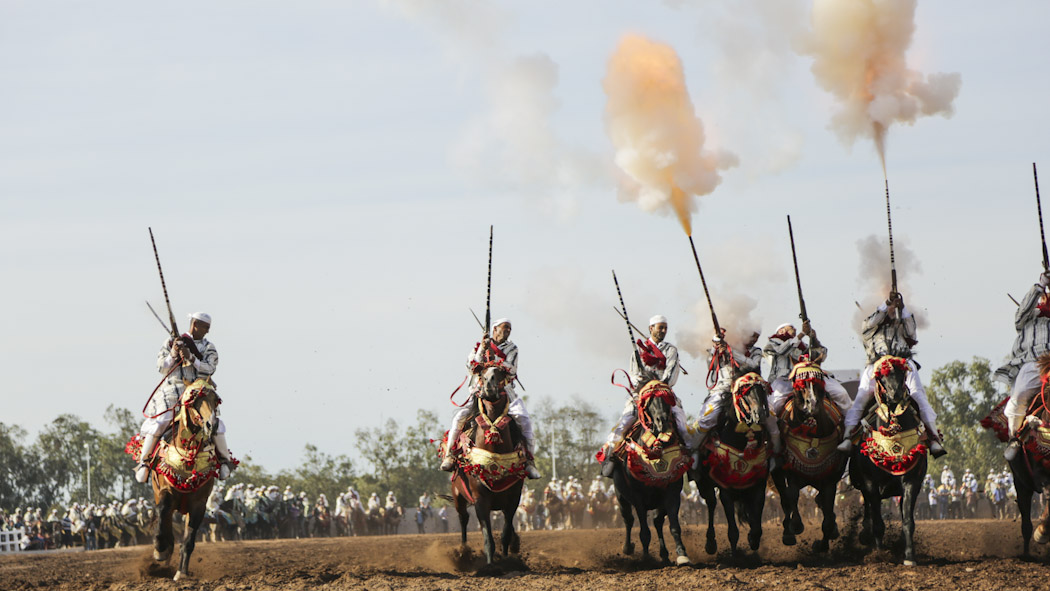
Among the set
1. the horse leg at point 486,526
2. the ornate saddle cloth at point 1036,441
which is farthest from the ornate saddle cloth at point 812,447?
the horse leg at point 486,526

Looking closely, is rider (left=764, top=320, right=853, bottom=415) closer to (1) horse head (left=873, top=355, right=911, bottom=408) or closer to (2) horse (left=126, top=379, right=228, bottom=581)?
(1) horse head (left=873, top=355, right=911, bottom=408)

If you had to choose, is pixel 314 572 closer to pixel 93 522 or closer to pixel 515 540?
pixel 515 540

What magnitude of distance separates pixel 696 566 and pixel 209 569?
22.3 feet

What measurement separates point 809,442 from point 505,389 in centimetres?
415

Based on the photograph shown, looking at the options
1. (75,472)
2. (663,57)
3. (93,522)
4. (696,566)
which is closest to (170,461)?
(696,566)

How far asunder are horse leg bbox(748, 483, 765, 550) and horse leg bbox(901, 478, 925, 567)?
1.97 metres

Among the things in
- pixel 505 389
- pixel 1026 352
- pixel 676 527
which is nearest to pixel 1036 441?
pixel 1026 352

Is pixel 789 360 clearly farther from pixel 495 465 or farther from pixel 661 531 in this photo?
pixel 495 465

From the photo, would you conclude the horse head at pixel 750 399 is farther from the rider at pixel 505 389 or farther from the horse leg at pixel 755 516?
the rider at pixel 505 389

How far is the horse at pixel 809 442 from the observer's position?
1761 cm

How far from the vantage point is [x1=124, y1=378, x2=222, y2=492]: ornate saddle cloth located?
16562 mm

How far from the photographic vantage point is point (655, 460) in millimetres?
17500

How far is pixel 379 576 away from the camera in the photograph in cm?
1670

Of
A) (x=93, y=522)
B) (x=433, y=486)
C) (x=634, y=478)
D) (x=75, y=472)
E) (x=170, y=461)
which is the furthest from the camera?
(x=75, y=472)
